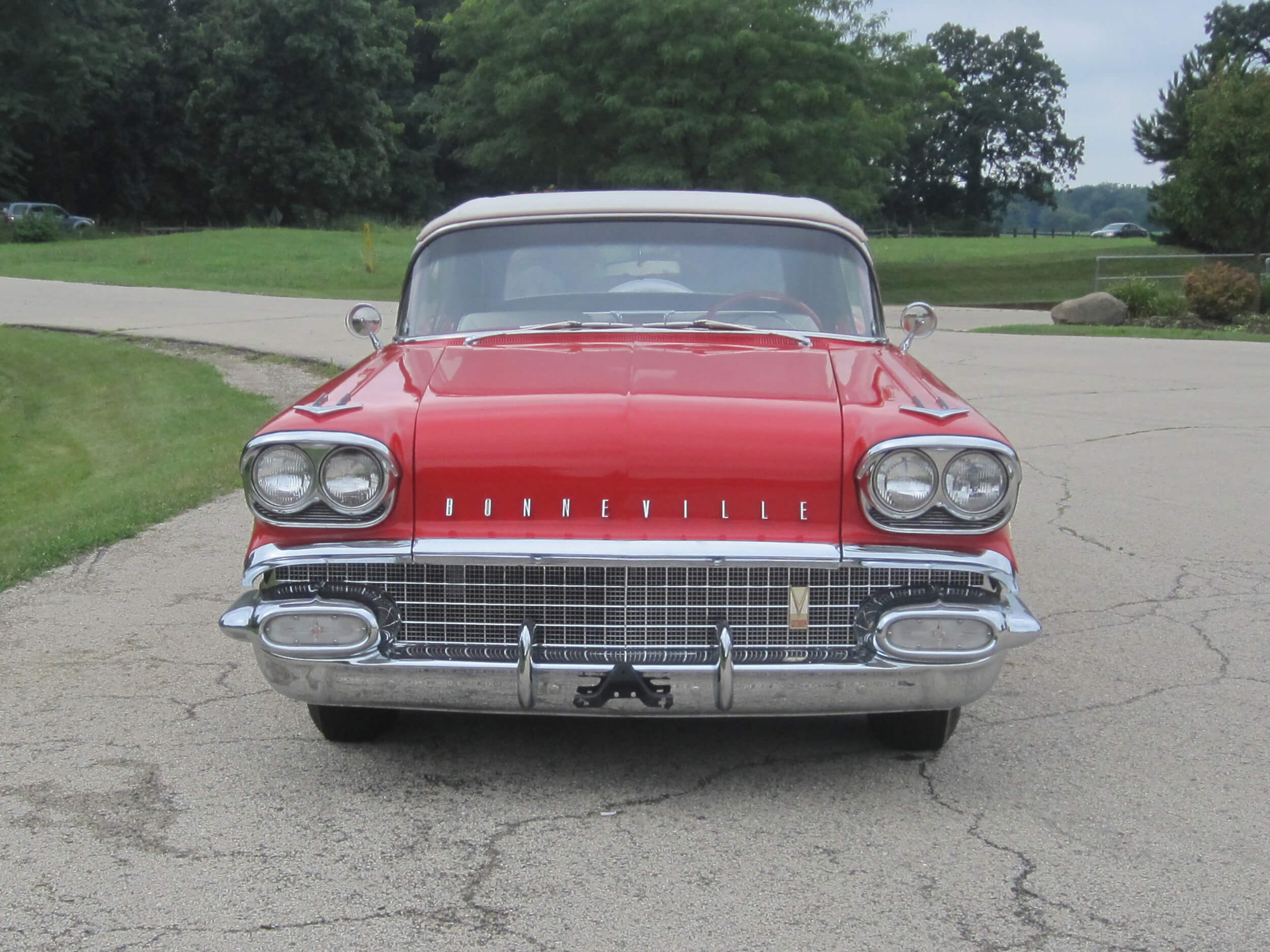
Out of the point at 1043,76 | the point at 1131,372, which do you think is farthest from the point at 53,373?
the point at 1043,76

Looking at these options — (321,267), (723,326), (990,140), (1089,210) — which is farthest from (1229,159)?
(1089,210)

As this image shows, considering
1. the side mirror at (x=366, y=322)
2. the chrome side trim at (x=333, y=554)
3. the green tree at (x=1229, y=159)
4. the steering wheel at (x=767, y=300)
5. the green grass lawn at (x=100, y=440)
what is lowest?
the green grass lawn at (x=100, y=440)

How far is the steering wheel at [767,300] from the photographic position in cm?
469

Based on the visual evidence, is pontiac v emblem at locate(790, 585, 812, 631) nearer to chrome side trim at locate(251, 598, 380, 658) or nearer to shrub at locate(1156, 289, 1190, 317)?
chrome side trim at locate(251, 598, 380, 658)

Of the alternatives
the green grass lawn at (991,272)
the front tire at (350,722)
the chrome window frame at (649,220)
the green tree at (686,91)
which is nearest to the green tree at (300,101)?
the green grass lawn at (991,272)

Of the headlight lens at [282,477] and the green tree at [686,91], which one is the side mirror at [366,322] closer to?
the headlight lens at [282,477]

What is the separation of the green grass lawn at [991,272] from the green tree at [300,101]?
64.4 feet

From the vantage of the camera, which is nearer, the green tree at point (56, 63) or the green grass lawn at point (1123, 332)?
the green grass lawn at point (1123, 332)

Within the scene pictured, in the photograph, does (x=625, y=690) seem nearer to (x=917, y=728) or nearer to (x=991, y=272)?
(x=917, y=728)

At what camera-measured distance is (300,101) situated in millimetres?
51000

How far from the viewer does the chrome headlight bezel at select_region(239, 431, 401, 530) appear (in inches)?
137

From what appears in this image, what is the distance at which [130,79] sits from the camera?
52875mm

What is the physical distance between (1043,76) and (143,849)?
312 ft

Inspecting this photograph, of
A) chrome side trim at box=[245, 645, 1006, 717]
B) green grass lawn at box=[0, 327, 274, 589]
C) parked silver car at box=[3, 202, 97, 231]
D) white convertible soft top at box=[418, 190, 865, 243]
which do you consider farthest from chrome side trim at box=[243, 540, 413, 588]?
parked silver car at box=[3, 202, 97, 231]
